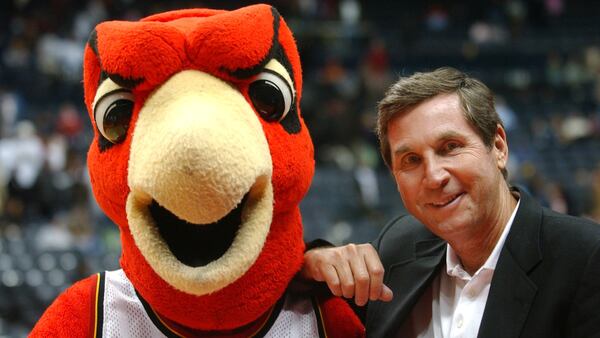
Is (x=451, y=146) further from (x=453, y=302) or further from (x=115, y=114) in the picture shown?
(x=115, y=114)

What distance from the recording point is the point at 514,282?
1849mm

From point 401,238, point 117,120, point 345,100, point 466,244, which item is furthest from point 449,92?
point 345,100

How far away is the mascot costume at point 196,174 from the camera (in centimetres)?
168

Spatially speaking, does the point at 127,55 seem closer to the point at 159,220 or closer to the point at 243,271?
the point at 159,220

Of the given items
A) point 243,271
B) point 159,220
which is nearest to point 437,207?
point 243,271

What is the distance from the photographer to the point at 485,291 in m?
1.96

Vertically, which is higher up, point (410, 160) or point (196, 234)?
point (410, 160)

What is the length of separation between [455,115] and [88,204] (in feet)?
21.1

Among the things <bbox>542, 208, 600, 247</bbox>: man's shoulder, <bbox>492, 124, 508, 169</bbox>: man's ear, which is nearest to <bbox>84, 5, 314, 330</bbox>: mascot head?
<bbox>492, 124, 508, 169</bbox>: man's ear

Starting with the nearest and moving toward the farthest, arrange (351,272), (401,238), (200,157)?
(200,157) < (351,272) < (401,238)

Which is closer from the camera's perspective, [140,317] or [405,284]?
[140,317]

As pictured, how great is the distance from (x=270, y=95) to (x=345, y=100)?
7.91 metres

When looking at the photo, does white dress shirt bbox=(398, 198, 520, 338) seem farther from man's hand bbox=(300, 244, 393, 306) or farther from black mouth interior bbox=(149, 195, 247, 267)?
black mouth interior bbox=(149, 195, 247, 267)

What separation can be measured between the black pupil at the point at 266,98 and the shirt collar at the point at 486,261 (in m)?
0.60
